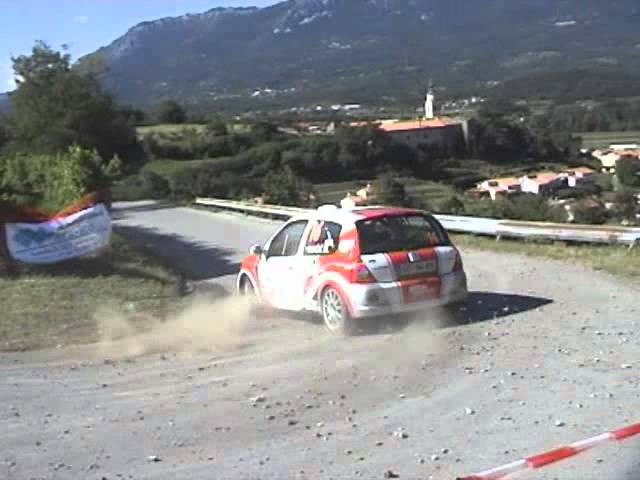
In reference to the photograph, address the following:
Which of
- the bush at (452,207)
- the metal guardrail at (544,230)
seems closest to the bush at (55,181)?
the bush at (452,207)

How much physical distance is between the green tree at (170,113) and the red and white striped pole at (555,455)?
96.6 m

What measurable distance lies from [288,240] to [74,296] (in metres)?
4.19

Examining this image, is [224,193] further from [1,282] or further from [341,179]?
[1,282]

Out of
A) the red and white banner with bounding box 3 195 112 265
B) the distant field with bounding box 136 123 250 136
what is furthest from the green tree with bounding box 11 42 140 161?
the red and white banner with bounding box 3 195 112 265

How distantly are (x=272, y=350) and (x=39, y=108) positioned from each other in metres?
55.3

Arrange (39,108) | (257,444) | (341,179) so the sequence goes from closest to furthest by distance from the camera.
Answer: (257,444) < (341,179) < (39,108)

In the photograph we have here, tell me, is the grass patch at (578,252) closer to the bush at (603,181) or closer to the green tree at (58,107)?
the bush at (603,181)

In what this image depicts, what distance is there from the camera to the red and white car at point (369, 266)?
11844 mm

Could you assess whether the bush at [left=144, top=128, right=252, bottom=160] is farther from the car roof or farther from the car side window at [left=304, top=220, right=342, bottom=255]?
the car roof

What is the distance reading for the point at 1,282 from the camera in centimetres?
1761

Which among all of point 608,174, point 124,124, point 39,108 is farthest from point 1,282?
point 124,124

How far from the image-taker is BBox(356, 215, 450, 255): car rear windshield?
12156 millimetres

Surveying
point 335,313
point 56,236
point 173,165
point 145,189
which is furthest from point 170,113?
point 335,313

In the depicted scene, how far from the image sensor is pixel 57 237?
1934 centimetres
